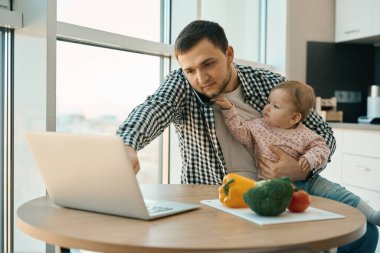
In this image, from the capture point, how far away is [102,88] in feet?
8.67

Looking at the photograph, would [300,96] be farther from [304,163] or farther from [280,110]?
[304,163]

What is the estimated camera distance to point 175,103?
5.90 ft

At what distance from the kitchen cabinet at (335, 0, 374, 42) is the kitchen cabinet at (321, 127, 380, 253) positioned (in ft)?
2.92

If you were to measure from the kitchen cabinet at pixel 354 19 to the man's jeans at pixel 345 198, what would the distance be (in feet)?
7.85

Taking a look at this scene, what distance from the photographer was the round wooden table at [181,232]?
2.83ft

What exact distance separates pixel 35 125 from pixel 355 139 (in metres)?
2.33

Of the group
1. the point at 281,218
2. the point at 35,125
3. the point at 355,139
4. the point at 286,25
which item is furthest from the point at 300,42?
the point at 281,218

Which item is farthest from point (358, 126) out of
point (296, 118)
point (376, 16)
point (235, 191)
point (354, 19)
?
point (235, 191)

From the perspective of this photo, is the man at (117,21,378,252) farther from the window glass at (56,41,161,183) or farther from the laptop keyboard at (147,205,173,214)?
the window glass at (56,41,161,183)

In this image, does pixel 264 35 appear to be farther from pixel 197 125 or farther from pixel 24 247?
pixel 24 247

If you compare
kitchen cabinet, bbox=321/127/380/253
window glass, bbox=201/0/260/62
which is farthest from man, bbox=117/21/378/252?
window glass, bbox=201/0/260/62

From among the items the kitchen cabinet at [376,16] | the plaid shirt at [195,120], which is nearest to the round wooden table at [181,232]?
the plaid shirt at [195,120]

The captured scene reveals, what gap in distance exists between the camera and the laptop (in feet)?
3.18

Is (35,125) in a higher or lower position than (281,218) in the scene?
higher
